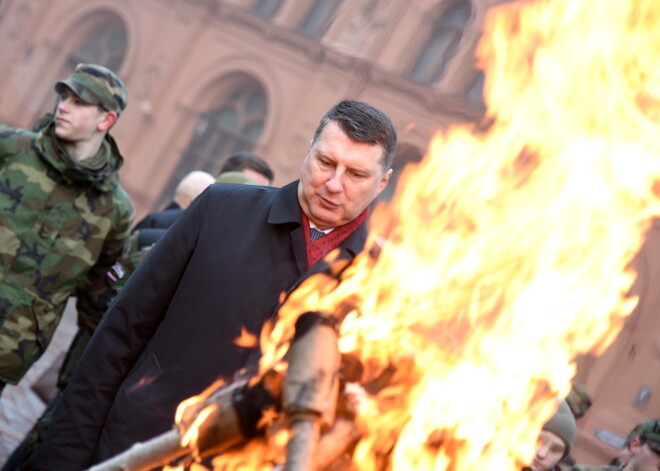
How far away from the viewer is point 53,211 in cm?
397

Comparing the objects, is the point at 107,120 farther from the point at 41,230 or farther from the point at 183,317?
the point at 183,317

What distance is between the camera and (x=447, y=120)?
17719 mm

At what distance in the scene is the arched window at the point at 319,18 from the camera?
1878 centimetres

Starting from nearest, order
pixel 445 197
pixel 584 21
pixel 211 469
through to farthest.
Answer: pixel 211 469 < pixel 445 197 < pixel 584 21

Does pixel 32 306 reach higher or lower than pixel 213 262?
lower

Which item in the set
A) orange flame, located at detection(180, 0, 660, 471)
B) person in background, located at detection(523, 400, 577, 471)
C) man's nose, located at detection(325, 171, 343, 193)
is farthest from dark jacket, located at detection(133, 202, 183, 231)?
man's nose, located at detection(325, 171, 343, 193)

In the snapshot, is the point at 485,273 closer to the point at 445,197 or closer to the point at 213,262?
the point at 445,197

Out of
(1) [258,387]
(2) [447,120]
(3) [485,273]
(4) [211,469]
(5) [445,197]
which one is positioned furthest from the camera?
(2) [447,120]

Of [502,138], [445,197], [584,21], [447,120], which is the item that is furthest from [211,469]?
[447,120]

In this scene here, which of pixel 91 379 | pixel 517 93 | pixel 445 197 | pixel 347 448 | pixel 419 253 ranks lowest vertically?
pixel 91 379

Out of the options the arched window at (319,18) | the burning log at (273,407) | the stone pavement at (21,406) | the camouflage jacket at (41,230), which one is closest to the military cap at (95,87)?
the camouflage jacket at (41,230)

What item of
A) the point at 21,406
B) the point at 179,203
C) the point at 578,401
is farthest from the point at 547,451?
the point at 21,406

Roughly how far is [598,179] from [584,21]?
0.80m

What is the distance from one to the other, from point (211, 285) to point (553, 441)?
220 cm
